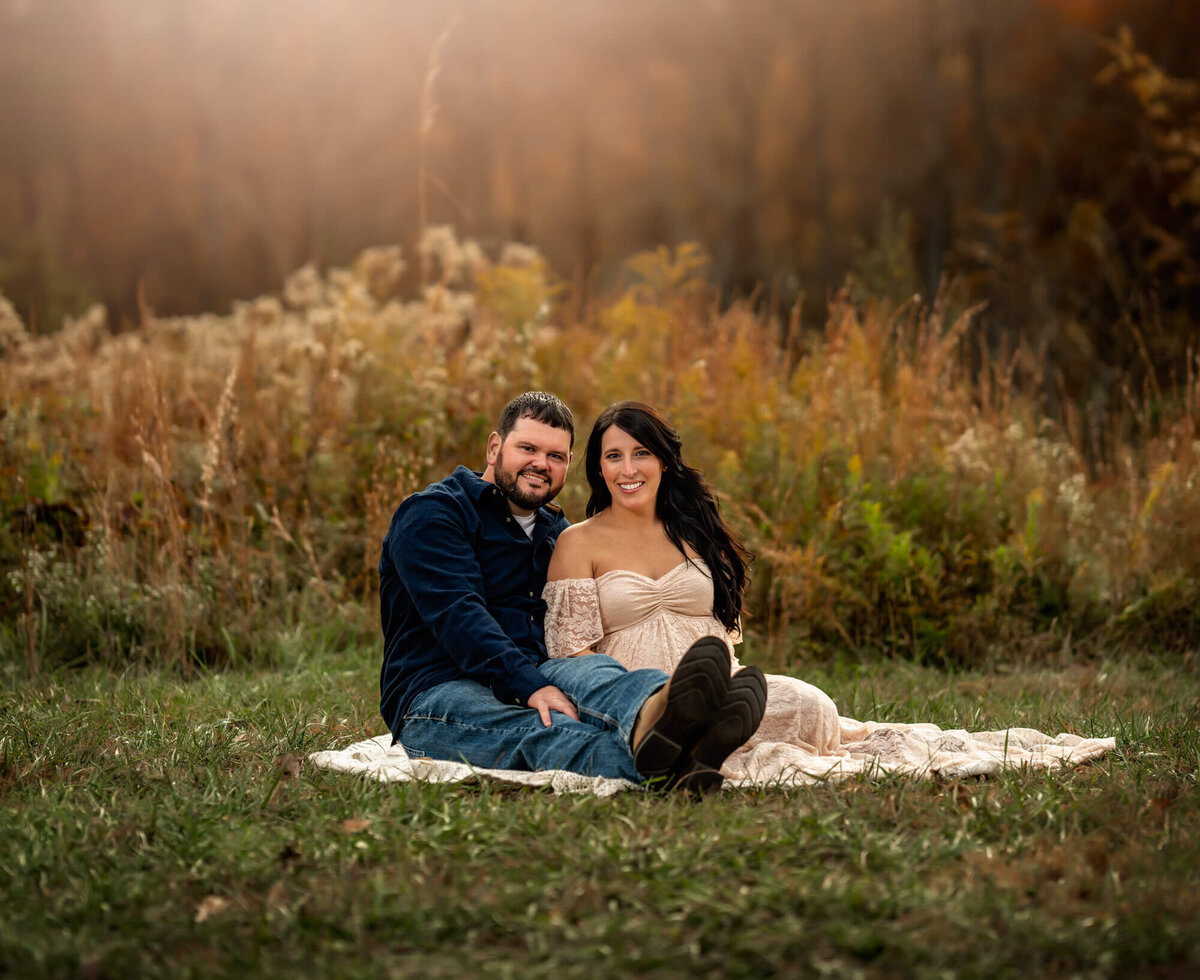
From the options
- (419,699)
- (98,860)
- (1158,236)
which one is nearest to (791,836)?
(419,699)

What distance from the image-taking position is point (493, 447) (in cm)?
338

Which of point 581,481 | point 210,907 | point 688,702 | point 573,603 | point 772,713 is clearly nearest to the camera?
point 210,907

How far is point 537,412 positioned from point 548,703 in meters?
0.89

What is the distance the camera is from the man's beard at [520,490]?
3.26 metres

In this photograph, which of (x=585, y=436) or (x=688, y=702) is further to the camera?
(x=585, y=436)

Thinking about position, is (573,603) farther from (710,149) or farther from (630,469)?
(710,149)

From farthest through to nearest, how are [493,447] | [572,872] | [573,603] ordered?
[493,447]
[573,603]
[572,872]

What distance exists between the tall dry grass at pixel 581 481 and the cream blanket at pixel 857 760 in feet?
5.40

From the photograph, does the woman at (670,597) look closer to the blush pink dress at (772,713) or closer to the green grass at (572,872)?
the blush pink dress at (772,713)

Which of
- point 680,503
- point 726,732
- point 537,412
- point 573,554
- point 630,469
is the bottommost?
point 726,732

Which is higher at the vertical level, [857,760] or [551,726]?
[551,726]

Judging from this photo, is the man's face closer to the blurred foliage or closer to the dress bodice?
the dress bodice

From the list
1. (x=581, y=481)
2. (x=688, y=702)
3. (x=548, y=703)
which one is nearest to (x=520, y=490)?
(x=548, y=703)

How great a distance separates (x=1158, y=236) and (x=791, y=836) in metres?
8.55
